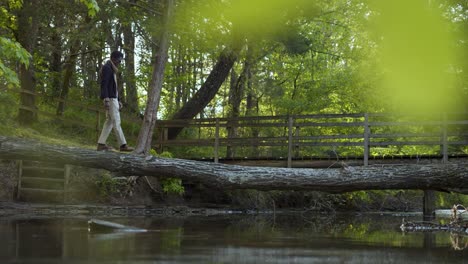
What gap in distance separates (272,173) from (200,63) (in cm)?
1653

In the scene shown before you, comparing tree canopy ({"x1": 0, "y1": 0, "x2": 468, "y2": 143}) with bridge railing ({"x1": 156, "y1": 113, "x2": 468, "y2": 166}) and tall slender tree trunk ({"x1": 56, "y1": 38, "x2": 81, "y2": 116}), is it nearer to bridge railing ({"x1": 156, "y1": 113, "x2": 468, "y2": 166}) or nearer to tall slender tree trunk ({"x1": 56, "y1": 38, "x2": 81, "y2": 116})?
tall slender tree trunk ({"x1": 56, "y1": 38, "x2": 81, "y2": 116})

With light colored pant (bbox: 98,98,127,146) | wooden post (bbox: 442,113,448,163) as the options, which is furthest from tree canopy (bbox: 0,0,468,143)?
light colored pant (bbox: 98,98,127,146)

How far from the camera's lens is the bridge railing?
14750 millimetres

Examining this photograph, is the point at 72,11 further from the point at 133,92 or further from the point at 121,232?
the point at 121,232

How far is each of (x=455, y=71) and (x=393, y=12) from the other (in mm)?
12510

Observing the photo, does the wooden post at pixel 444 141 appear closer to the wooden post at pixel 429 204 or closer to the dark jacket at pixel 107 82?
the wooden post at pixel 429 204

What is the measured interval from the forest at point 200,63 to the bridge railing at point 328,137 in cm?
57

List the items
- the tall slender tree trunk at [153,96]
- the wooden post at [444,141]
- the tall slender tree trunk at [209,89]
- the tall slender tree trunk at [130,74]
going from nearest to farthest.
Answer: the tall slender tree trunk at [153,96]
the wooden post at [444,141]
the tall slender tree trunk at [209,89]
the tall slender tree trunk at [130,74]

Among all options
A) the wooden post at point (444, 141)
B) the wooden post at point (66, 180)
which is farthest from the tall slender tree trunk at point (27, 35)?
the wooden post at point (444, 141)

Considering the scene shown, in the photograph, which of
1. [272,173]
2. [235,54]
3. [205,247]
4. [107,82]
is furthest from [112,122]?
[235,54]

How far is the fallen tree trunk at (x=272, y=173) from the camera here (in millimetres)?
10109

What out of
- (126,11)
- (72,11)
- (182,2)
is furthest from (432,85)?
(72,11)

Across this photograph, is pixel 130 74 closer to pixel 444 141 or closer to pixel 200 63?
pixel 200 63

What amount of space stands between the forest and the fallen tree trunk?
6.24 ft
